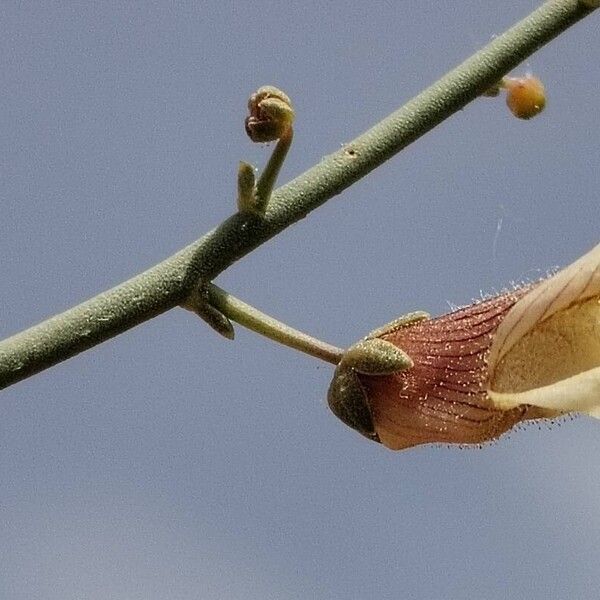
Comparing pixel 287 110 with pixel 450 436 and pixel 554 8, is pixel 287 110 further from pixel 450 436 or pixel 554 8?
pixel 450 436

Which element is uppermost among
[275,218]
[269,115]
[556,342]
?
[269,115]

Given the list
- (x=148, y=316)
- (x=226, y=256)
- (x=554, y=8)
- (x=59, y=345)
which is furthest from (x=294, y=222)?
(x=554, y=8)

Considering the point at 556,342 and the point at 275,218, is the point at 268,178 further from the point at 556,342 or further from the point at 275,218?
the point at 556,342

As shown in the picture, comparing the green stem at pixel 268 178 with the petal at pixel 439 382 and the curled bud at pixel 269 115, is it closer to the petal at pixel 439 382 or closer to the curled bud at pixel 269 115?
the curled bud at pixel 269 115

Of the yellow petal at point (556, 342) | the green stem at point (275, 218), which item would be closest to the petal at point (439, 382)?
the yellow petal at point (556, 342)

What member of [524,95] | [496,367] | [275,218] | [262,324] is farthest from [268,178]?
[524,95]

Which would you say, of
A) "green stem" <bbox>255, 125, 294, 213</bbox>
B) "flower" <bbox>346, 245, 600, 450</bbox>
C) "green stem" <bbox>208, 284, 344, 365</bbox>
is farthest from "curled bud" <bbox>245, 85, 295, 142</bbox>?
"flower" <bbox>346, 245, 600, 450</bbox>

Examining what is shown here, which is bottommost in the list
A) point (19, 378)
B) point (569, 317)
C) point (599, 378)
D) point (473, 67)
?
point (599, 378)
